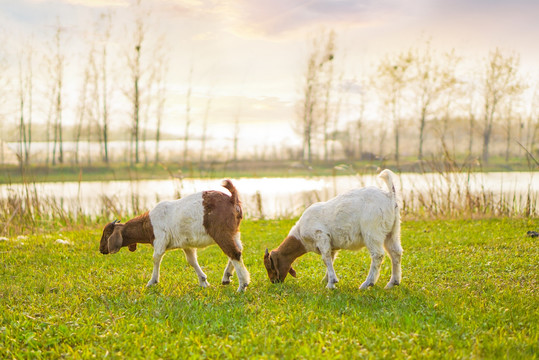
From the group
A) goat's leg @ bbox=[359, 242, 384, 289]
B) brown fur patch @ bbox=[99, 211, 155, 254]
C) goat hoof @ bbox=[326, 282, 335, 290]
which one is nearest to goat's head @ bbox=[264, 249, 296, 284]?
goat hoof @ bbox=[326, 282, 335, 290]

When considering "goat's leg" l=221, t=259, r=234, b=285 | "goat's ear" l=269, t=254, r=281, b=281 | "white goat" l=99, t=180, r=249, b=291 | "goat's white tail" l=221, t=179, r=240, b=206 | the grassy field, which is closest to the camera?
the grassy field

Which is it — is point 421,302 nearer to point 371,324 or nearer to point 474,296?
point 474,296

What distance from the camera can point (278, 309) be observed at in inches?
245

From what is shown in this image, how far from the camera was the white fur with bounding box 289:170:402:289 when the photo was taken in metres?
6.86

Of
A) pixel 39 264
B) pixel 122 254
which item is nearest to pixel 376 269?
pixel 122 254

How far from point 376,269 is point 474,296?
1.32 meters

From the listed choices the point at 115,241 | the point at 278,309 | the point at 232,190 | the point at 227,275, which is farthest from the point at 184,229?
the point at 278,309

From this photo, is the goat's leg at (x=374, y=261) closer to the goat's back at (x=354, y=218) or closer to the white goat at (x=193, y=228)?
the goat's back at (x=354, y=218)

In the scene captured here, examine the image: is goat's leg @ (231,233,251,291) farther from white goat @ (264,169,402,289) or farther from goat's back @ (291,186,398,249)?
goat's back @ (291,186,398,249)

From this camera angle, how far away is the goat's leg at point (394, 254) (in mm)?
7137

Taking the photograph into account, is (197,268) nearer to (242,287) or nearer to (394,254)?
(242,287)

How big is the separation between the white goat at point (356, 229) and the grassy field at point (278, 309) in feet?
1.29

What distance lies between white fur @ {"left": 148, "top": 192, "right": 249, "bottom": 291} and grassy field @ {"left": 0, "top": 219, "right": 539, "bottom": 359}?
383 millimetres

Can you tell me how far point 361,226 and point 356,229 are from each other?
11 centimetres
